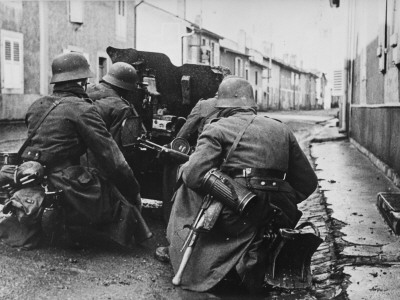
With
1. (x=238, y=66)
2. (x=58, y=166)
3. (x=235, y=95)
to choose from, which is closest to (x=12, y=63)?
(x=58, y=166)

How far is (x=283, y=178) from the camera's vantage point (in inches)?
178

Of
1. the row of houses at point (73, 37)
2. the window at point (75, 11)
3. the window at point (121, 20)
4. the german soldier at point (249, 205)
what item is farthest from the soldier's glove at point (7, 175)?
the window at point (121, 20)

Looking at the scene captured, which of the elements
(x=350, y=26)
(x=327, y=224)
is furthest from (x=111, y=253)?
(x=350, y=26)

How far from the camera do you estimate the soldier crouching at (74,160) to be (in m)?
5.01

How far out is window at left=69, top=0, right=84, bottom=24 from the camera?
24.7m

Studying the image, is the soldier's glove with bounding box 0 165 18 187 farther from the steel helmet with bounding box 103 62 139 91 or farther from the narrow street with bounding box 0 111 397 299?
the steel helmet with bounding box 103 62 139 91

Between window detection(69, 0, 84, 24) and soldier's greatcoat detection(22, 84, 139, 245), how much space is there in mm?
20562

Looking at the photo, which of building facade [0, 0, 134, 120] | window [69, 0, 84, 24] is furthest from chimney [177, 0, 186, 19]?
window [69, 0, 84, 24]

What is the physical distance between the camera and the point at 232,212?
4.24m

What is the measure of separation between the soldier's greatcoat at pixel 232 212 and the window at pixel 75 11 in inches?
852

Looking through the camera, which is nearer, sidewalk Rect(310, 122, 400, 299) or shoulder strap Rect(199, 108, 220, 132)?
sidewalk Rect(310, 122, 400, 299)

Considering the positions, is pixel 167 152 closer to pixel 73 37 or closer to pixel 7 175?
pixel 7 175

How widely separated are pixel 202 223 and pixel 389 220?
7.31 ft

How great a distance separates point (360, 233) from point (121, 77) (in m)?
2.87
